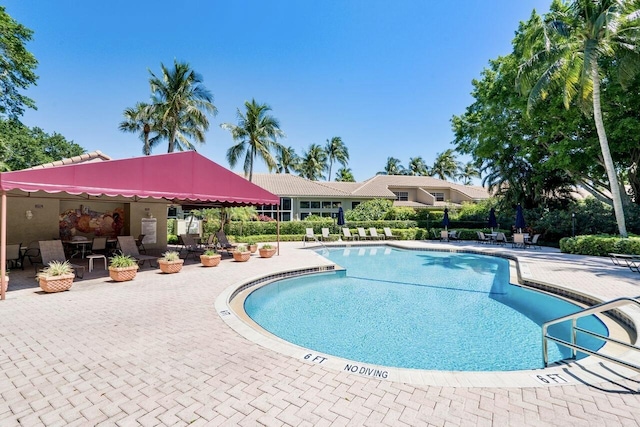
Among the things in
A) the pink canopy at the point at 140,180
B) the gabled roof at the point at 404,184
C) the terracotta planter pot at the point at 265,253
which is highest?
the gabled roof at the point at 404,184

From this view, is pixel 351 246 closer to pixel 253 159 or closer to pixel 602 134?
pixel 253 159

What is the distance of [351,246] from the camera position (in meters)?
22.2

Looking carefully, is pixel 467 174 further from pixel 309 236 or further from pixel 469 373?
pixel 469 373

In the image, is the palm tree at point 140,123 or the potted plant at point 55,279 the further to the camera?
the palm tree at point 140,123

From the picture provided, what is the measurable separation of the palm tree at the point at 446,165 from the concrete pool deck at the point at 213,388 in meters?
63.0

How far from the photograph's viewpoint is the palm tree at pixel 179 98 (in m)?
24.8

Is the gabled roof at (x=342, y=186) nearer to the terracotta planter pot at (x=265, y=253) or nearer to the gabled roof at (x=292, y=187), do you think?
the gabled roof at (x=292, y=187)

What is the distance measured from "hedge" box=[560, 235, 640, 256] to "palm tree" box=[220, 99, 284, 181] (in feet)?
71.2

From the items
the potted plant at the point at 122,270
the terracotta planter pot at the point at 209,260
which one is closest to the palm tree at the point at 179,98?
the terracotta planter pot at the point at 209,260

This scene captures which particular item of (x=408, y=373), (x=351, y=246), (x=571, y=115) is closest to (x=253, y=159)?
(x=351, y=246)

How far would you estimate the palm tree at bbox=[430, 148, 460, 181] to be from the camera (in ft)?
204

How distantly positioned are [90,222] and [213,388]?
15.1 metres

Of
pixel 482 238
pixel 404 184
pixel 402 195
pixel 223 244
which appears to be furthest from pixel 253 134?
pixel 402 195

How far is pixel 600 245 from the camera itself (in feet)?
49.4
